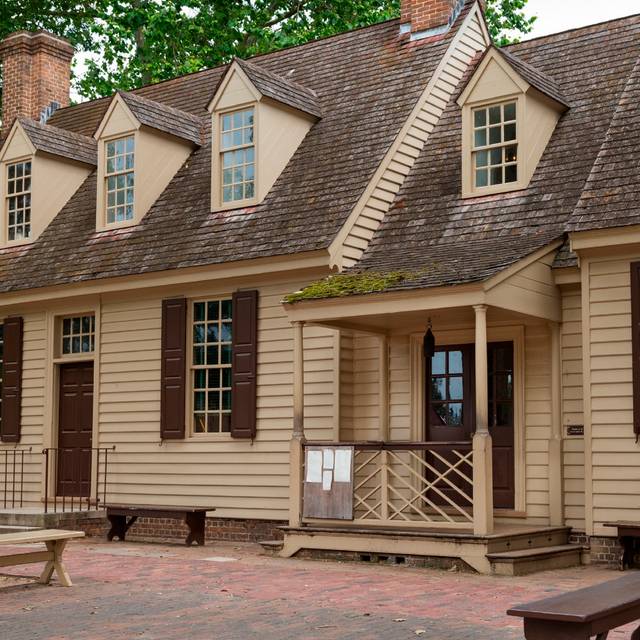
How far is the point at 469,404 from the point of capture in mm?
13797

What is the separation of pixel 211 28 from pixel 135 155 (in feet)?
37.1

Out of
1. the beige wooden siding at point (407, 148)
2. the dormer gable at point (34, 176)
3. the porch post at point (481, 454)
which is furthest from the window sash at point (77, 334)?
the porch post at point (481, 454)

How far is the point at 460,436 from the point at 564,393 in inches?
60.1

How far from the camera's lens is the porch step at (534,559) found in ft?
37.1

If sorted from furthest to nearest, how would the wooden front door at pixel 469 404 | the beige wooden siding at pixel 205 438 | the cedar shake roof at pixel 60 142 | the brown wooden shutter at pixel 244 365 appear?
the cedar shake roof at pixel 60 142
the brown wooden shutter at pixel 244 365
the beige wooden siding at pixel 205 438
the wooden front door at pixel 469 404

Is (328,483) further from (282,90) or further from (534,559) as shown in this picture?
(282,90)

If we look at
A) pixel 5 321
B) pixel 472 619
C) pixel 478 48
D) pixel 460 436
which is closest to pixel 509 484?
pixel 460 436

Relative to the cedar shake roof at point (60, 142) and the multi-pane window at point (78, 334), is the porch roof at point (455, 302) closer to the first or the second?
the multi-pane window at point (78, 334)

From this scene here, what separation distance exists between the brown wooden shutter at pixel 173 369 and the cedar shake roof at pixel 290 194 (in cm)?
72

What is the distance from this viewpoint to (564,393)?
42.4ft

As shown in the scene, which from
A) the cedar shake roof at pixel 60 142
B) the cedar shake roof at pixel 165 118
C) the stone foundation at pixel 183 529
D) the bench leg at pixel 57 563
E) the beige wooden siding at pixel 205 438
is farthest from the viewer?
the cedar shake roof at pixel 60 142

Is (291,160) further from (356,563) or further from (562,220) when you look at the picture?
(356,563)

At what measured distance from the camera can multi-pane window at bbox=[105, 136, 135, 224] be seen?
1738cm

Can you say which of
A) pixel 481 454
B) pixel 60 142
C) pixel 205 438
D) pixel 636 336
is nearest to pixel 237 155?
pixel 205 438
